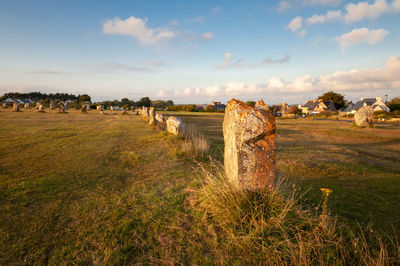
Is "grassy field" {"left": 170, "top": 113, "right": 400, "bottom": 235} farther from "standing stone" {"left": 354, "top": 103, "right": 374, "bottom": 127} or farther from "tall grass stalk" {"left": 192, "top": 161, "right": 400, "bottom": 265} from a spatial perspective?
"standing stone" {"left": 354, "top": 103, "right": 374, "bottom": 127}

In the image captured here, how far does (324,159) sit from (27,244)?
29.4 ft

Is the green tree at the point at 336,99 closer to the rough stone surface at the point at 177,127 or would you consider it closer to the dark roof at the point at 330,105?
the dark roof at the point at 330,105

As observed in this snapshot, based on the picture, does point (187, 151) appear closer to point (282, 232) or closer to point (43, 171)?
point (43, 171)

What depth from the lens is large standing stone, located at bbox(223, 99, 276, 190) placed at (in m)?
3.45

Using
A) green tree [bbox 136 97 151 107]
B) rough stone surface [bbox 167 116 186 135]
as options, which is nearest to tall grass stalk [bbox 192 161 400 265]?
rough stone surface [bbox 167 116 186 135]

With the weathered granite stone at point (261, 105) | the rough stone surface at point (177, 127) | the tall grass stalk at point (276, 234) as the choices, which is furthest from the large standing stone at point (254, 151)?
the rough stone surface at point (177, 127)

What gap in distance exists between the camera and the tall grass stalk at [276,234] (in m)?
2.36

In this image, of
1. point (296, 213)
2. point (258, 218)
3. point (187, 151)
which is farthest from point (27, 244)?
point (187, 151)

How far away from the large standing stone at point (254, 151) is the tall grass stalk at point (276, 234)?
214mm

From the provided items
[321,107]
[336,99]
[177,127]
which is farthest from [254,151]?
[336,99]

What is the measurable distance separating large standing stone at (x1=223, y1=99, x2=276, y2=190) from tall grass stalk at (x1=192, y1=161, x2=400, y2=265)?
0.70ft

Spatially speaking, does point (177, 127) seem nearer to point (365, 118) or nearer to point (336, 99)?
point (365, 118)

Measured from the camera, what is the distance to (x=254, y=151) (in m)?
3.47

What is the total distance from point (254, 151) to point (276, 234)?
4.44ft
